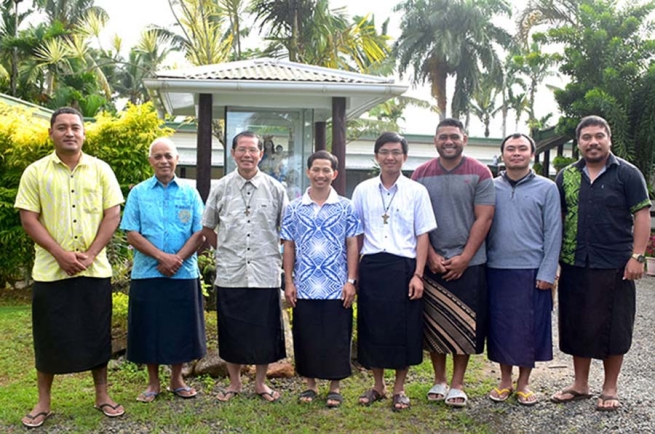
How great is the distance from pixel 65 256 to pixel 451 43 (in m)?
26.2

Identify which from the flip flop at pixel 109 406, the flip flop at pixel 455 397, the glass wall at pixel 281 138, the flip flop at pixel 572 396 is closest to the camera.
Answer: the flip flop at pixel 109 406

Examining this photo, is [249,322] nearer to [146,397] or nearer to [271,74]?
[146,397]

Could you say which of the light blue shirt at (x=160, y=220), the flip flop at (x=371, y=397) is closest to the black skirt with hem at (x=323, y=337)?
the flip flop at (x=371, y=397)

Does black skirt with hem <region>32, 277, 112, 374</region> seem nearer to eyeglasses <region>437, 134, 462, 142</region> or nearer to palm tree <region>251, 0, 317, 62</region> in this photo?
eyeglasses <region>437, 134, 462, 142</region>

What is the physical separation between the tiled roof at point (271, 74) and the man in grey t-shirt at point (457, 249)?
3.23 meters

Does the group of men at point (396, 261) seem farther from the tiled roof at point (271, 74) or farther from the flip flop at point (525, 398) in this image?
the tiled roof at point (271, 74)

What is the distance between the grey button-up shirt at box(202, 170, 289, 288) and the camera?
12.8 ft

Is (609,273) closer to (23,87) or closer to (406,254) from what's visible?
(406,254)

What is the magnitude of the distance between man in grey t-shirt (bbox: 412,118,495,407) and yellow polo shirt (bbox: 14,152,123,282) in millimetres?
2223

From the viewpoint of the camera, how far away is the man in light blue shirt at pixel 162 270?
3871mm

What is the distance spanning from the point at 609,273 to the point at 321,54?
1076 cm

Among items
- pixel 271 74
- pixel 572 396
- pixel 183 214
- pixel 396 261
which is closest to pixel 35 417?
pixel 183 214

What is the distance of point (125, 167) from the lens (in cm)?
713

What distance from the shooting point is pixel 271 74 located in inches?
277
